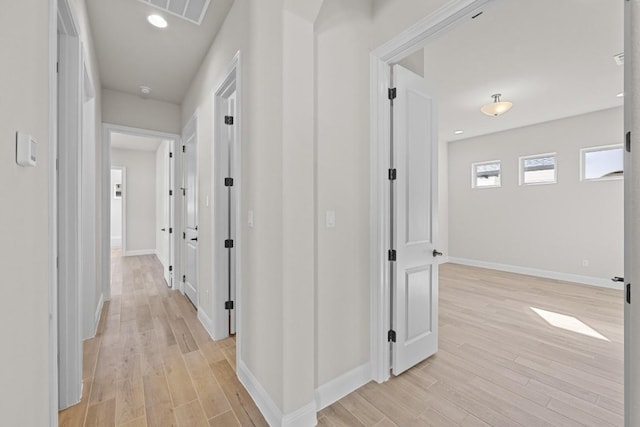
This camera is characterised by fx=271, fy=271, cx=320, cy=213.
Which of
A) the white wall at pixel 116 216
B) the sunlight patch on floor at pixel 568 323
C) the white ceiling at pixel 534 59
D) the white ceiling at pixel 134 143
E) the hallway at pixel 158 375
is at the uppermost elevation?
the white ceiling at pixel 534 59

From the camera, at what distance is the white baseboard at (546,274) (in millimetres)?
4562

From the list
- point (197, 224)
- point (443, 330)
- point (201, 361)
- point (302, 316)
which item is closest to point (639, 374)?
point (302, 316)

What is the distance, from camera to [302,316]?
5.06 ft

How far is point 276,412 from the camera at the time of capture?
1555mm

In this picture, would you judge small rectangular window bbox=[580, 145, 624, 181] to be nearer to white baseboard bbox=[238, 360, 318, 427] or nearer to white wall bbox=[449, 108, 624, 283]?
white wall bbox=[449, 108, 624, 283]

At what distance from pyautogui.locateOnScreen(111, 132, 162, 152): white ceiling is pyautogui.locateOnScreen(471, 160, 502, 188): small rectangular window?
7.27m

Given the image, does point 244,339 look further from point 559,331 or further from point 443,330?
point 559,331

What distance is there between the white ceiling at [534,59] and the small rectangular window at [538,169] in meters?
0.83

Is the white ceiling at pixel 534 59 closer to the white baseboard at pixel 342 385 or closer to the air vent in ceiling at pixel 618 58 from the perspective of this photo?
the air vent in ceiling at pixel 618 58

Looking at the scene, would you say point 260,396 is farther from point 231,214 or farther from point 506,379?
point 506,379

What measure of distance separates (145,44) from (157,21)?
47cm

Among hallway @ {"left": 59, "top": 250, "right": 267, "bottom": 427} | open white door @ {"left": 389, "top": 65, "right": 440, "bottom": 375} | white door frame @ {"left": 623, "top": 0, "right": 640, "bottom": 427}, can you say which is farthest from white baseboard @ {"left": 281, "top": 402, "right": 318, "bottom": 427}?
white door frame @ {"left": 623, "top": 0, "right": 640, "bottom": 427}
